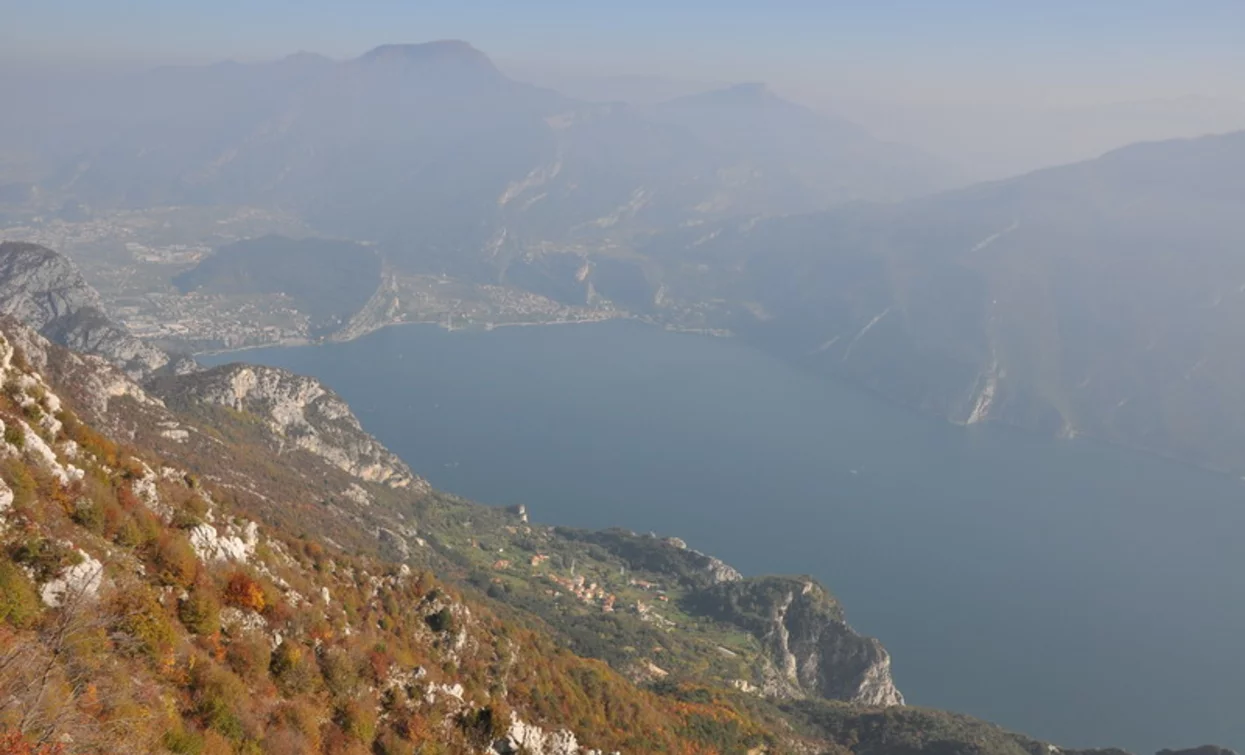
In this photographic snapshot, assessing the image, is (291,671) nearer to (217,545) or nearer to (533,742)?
(217,545)

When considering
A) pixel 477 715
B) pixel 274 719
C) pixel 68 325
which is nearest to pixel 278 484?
pixel 477 715

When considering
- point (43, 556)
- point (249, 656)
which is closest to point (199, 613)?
point (249, 656)

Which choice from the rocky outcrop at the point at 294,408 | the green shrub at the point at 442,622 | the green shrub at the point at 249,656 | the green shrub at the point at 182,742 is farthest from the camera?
the rocky outcrop at the point at 294,408

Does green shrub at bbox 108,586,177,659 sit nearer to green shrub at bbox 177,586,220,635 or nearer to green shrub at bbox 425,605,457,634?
green shrub at bbox 177,586,220,635

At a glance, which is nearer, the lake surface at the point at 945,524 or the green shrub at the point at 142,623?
the green shrub at the point at 142,623

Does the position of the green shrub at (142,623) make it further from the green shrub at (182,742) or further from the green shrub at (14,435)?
the green shrub at (14,435)

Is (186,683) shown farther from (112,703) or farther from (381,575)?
(381,575)

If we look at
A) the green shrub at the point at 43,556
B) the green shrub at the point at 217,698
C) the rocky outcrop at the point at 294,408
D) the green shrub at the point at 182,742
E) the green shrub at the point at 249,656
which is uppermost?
the green shrub at the point at 43,556

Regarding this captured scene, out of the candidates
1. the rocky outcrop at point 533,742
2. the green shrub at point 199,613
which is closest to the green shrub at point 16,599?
the green shrub at point 199,613
